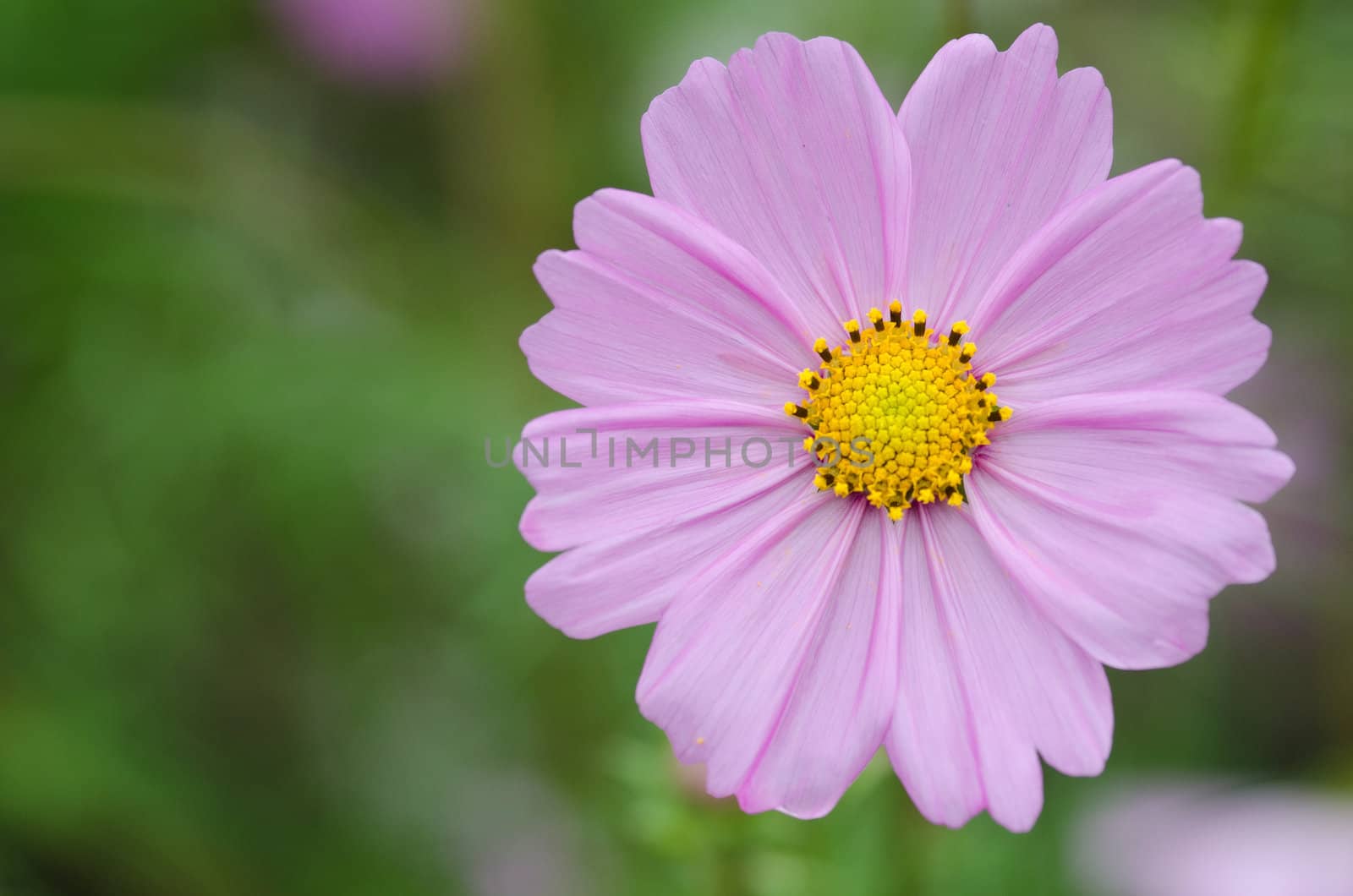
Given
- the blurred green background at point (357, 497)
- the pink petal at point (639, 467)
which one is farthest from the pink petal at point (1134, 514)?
the blurred green background at point (357, 497)

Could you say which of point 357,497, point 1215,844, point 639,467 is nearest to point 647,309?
point 639,467

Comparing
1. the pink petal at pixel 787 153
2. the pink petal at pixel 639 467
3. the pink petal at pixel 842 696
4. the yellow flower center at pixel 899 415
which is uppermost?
the pink petal at pixel 787 153

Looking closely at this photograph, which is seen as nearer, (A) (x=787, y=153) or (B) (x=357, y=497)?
(A) (x=787, y=153)

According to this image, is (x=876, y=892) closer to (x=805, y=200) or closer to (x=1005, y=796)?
(x=1005, y=796)

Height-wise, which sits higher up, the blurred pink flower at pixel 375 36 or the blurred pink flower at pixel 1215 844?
the blurred pink flower at pixel 375 36

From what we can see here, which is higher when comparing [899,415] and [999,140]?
[999,140]

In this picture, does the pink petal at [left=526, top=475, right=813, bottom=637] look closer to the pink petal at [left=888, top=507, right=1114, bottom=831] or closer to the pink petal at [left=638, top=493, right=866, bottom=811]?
the pink petal at [left=638, top=493, right=866, bottom=811]

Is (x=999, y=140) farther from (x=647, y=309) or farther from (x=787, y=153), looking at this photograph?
→ (x=647, y=309)

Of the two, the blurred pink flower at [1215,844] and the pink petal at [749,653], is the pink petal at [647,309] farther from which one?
the blurred pink flower at [1215,844]
